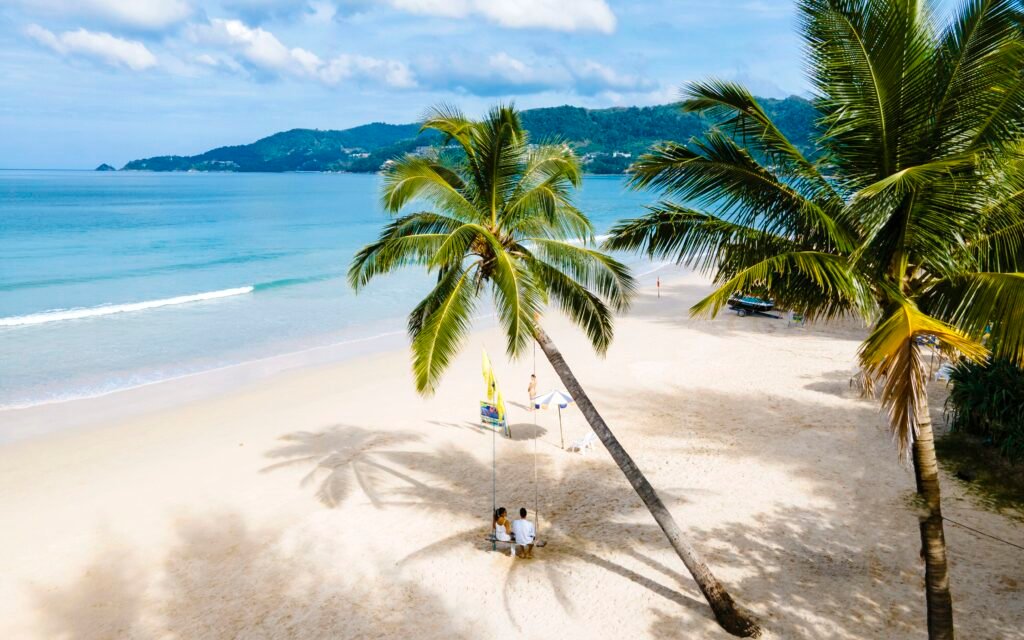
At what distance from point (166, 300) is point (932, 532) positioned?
102 feet

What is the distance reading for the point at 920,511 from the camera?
17.6ft

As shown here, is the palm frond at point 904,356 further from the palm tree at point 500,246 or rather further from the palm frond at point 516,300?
the palm tree at point 500,246

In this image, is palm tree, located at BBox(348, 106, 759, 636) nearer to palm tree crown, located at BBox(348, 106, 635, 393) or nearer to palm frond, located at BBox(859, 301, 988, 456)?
palm tree crown, located at BBox(348, 106, 635, 393)

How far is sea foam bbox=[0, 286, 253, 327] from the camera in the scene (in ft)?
84.9

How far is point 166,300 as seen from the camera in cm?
2984

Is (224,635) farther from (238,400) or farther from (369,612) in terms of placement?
(238,400)

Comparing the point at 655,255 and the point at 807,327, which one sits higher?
the point at 655,255

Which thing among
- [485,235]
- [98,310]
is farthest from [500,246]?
[98,310]

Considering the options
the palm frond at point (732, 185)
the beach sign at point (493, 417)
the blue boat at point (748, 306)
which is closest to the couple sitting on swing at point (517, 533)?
the beach sign at point (493, 417)

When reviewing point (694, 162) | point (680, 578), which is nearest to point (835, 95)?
point (694, 162)

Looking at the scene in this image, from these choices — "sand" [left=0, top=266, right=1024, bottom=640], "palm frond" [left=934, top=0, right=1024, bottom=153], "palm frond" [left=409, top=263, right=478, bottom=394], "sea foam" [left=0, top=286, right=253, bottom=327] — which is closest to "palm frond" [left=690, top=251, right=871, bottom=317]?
"palm frond" [left=934, top=0, right=1024, bottom=153]

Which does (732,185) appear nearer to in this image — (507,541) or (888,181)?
(888,181)

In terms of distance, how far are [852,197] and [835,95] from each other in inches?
33.1

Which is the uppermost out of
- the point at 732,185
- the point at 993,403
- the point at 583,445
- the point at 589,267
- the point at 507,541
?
the point at 732,185
